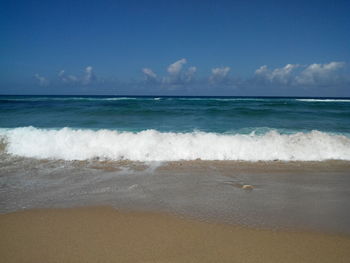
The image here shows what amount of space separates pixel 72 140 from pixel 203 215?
5.42 metres

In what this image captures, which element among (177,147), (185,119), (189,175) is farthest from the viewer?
(185,119)

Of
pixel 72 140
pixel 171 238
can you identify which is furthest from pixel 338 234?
pixel 72 140

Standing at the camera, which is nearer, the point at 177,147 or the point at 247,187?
the point at 247,187

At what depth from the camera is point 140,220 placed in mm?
3293

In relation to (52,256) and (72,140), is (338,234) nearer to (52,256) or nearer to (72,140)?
(52,256)

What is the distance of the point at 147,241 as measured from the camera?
2.78 m

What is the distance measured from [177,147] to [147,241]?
4272 millimetres

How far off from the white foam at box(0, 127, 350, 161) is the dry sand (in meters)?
3.38

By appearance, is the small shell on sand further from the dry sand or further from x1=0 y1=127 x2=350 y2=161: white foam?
x1=0 y1=127 x2=350 y2=161: white foam

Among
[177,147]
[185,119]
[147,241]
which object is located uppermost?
[185,119]

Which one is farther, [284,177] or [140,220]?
[284,177]

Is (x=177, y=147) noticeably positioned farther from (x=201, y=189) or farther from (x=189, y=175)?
(x=201, y=189)

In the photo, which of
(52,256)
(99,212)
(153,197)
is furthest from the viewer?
(153,197)

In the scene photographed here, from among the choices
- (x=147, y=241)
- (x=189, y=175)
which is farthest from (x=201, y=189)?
(x=147, y=241)
